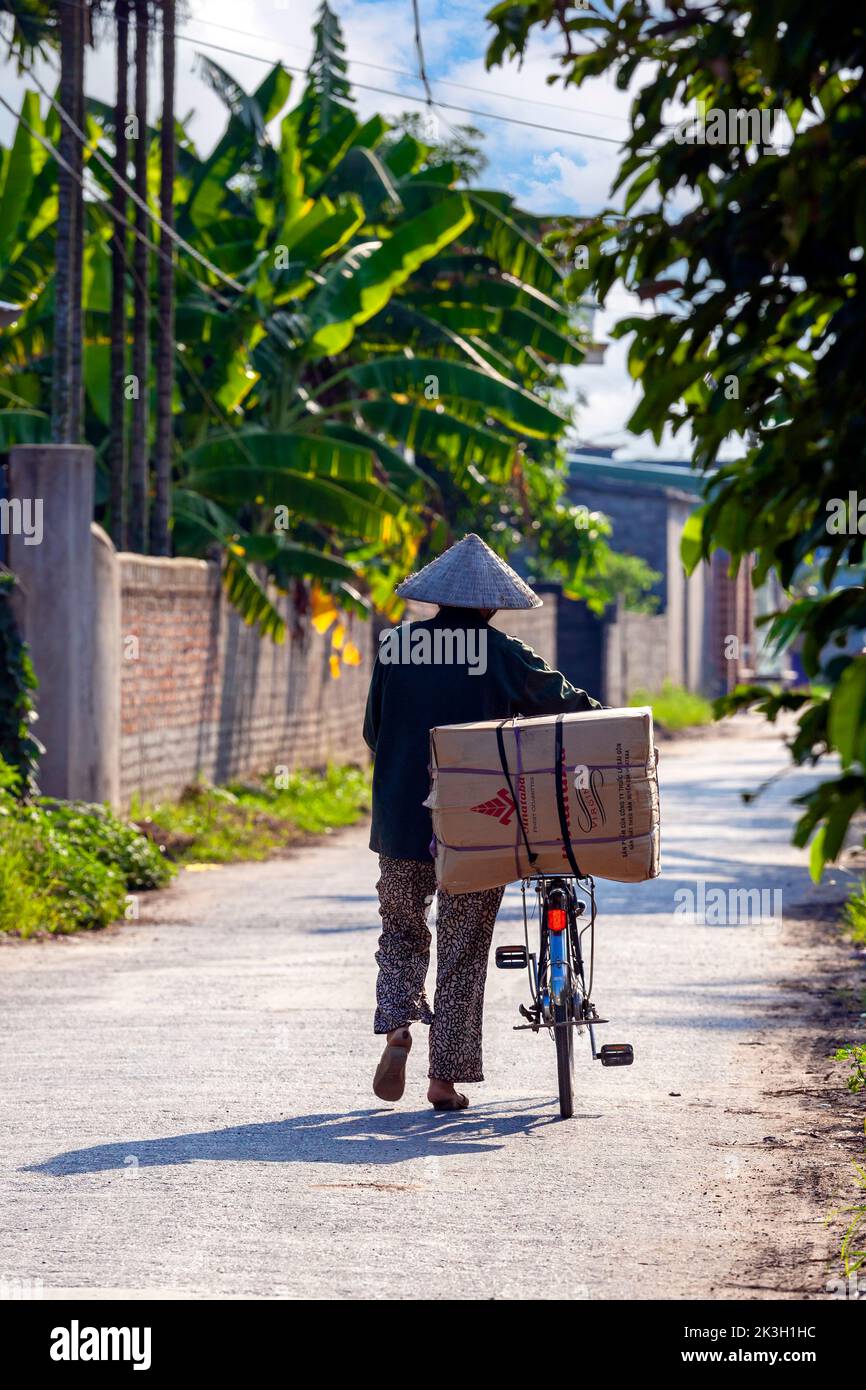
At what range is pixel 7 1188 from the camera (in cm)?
609

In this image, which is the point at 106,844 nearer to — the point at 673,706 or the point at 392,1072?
the point at 392,1072

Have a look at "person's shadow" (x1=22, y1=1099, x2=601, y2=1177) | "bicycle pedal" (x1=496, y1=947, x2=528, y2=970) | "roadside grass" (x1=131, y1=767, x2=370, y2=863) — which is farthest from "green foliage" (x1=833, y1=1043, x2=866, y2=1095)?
"roadside grass" (x1=131, y1=767, x2=370, y2=863)

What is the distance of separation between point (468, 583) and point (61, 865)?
19.3ft

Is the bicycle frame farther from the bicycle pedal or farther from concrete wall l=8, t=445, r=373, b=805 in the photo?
concrete wall l=8, t=445, r=373, b=805

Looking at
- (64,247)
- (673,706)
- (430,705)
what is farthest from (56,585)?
(673,706)

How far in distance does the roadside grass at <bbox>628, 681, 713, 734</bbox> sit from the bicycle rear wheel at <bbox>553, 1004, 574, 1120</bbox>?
30337 millimetres

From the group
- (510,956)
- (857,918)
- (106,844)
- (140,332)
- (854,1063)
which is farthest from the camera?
(140,332)

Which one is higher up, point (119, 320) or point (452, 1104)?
point (119, 320)

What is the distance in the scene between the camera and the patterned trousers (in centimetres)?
733

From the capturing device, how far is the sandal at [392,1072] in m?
7.26

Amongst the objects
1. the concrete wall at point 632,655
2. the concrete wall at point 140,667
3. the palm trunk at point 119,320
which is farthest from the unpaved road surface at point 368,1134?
the concrete wall at point 632,655

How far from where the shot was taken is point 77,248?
53.0 feet
